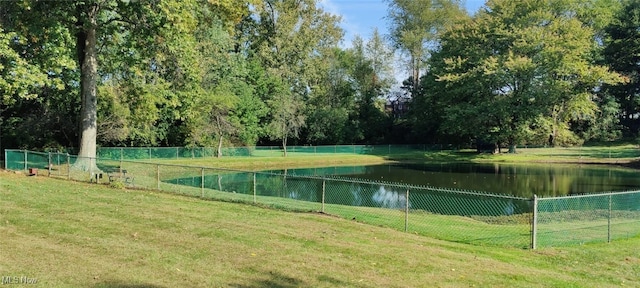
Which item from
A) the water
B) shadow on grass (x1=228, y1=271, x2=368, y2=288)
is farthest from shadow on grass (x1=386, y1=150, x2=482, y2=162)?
shadow on grass (x1=228, y1=271, x2=368, y2=288)

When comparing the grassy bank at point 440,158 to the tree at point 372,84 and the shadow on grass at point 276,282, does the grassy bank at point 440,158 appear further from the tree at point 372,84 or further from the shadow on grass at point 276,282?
the shadow on grass at point 276,282

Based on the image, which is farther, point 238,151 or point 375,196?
point 238,151

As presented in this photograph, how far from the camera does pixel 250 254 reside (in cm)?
800

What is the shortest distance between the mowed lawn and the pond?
16078 millimetres

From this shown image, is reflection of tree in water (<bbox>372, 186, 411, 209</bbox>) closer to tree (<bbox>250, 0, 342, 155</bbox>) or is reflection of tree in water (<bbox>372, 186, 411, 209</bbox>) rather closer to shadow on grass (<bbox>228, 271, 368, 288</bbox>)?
shadow on grass (<bbox>228, 271, 368, 288</bbox>)

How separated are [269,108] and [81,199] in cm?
3696

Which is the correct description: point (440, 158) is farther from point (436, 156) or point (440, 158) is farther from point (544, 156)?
point (544, 156)

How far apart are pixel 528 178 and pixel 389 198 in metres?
15.3

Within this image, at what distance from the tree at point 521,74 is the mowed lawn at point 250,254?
38964 millimetres

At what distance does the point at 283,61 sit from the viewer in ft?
186

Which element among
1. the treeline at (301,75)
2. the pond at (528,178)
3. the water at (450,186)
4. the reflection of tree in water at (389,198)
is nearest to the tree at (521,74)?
the treeline at (301,75)

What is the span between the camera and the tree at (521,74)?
154 ft

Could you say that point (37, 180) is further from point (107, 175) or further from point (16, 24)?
point (16, 24)

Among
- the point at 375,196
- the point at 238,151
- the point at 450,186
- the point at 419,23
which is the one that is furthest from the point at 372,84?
the point at 375,196
